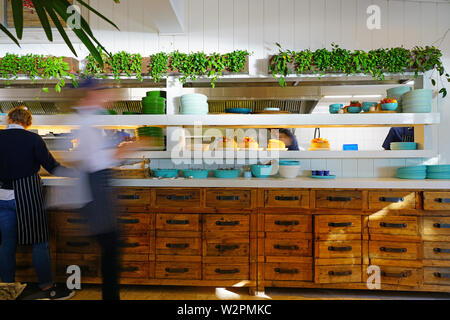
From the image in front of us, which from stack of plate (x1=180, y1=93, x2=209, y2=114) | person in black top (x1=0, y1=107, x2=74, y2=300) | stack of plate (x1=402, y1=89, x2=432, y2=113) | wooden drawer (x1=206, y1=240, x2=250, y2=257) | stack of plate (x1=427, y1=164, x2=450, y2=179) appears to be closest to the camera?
person in black top (x1=0, y1=107, x2=74, y2=300)

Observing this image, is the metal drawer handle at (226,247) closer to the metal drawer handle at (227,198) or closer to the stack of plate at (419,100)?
the metal drawer handle at (227,198)

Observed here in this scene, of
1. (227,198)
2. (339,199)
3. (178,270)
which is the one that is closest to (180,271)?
(178,270)

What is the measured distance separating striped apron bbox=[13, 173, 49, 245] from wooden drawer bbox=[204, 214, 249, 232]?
1.59m

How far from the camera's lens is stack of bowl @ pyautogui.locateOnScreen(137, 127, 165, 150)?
3463 mm

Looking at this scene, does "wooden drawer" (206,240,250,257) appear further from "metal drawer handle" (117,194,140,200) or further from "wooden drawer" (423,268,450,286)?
"wooden drawer" (423,268,450,286)

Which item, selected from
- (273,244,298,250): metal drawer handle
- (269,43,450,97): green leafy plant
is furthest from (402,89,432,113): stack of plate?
(273,244,298,250): metal drawer handle

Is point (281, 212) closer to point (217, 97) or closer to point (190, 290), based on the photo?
point (190, 290)

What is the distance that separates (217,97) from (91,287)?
2875 millimetres

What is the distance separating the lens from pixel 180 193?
2965 millimetres

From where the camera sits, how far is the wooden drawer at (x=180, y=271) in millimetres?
2928

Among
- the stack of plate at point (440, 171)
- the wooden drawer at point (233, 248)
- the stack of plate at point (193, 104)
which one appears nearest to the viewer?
the wooden drawer at point (233, 248)

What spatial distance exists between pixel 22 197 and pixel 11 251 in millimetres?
551

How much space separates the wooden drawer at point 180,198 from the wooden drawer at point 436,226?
7.35 feet

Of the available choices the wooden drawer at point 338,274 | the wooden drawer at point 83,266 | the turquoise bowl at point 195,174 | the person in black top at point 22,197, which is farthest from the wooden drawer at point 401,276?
the person in black top at point 22,197
